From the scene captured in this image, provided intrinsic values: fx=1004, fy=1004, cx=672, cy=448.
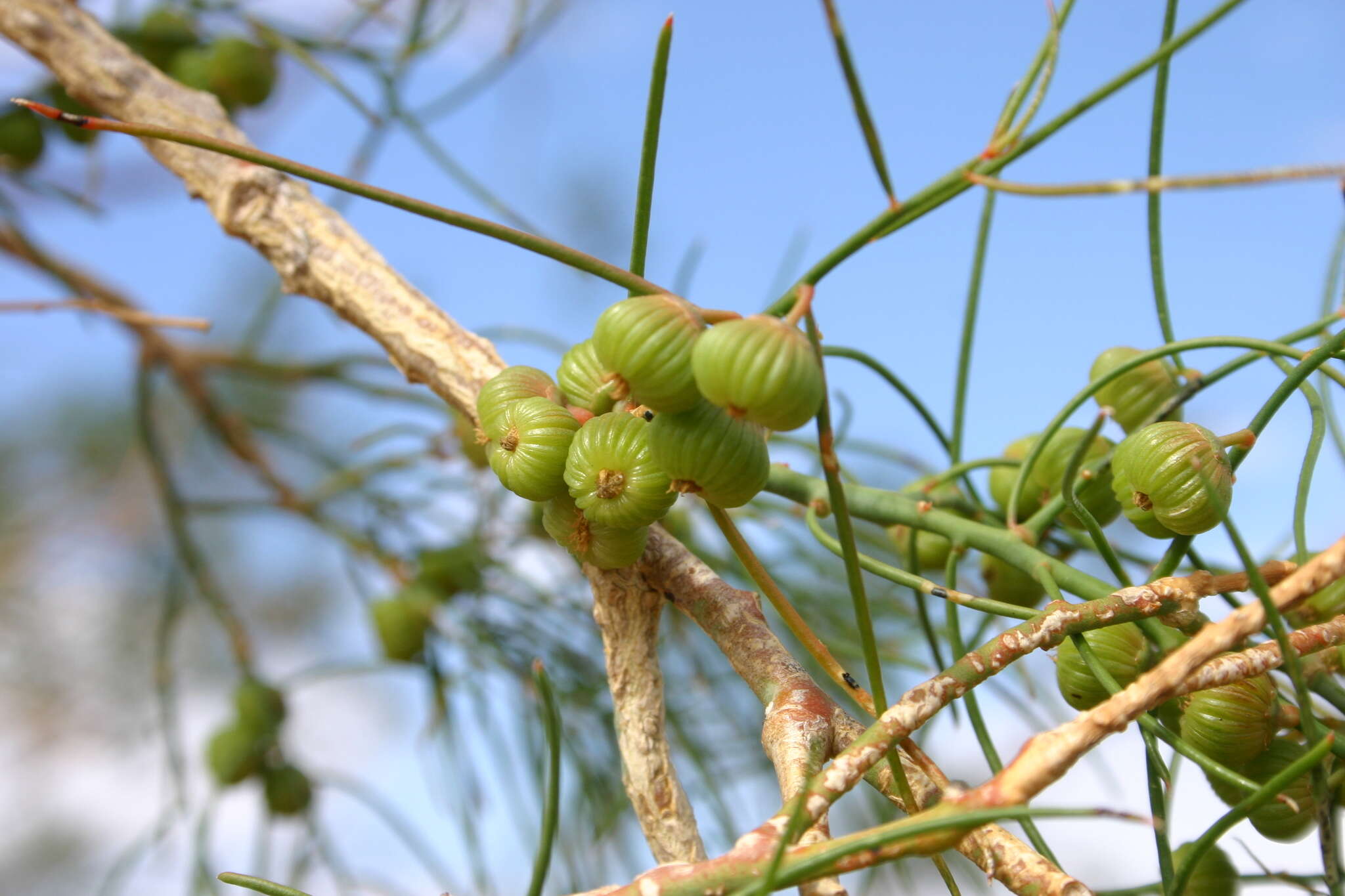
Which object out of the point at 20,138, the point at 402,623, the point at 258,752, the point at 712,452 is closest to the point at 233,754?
the point at 258,752

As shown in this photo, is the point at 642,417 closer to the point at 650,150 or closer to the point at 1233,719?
the point at 650,150

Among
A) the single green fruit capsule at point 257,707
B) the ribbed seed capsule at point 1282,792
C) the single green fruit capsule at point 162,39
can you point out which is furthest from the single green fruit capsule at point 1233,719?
the single green fruit capsule at point 162,39

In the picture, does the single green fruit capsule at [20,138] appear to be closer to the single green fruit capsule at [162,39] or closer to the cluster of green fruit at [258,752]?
the single green fruit capsule at [162,39]

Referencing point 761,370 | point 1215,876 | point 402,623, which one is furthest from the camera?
point 402,623

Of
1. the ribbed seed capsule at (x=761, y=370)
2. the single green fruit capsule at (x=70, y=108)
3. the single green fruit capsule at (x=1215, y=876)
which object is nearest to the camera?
the ribbed seed capsule at (x=761, y=370)

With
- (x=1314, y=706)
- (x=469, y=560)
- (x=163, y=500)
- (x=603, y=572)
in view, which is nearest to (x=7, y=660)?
(x=163, y=500)

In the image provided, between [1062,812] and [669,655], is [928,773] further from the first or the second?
[669,655]
